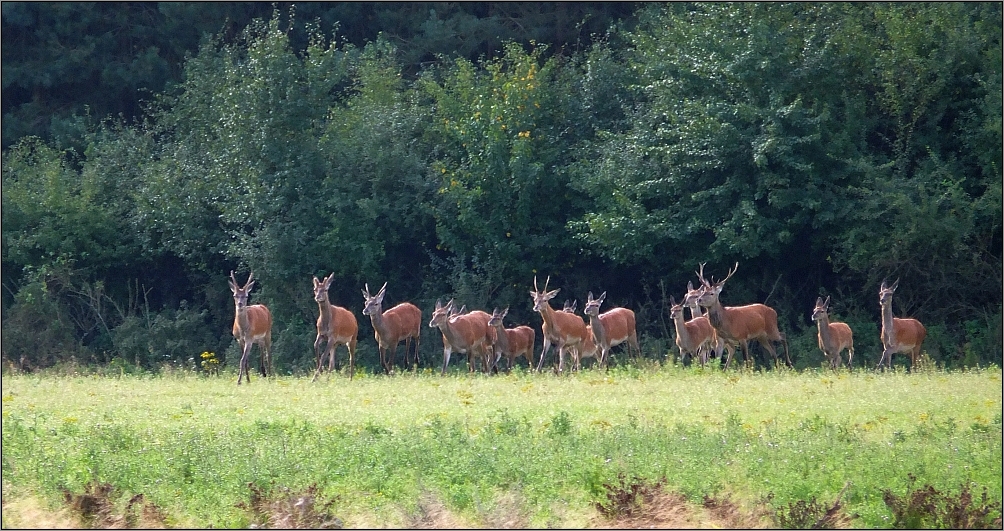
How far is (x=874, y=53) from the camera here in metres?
22.6

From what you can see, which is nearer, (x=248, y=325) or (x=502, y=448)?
(x=502, y=448)

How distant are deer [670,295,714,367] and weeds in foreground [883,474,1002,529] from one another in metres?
9.91

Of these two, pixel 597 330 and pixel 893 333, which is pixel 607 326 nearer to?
pixel 597 330

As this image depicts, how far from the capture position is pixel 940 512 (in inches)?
304

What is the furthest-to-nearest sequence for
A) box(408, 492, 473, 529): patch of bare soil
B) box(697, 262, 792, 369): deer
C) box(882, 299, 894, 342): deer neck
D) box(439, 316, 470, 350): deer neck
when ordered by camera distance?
box(439, 316, 470, 350): deer neck, box(697, 262, 792, 369): deer, box(882, 299, 894, 342): deer neck, box(408, 492, 473, 529): patch of bare soil

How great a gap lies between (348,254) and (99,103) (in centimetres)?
966

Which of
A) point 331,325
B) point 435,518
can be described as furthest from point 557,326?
point 435,518

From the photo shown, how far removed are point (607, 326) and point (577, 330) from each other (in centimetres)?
49

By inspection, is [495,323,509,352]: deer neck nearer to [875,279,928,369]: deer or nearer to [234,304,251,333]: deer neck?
[234,304,251,333]: deer neck

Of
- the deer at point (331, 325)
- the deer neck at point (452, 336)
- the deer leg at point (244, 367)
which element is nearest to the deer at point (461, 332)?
the deer neck at point (452, 336)

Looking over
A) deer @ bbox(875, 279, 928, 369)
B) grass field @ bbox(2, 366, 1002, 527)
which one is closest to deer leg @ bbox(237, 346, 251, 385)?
grass field @ bbox(2, 366, 1002, 527)

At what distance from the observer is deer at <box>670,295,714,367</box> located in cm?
1833

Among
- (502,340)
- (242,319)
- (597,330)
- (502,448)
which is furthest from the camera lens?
(502,340)

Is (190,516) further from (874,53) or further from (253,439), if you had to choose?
(874,53)
